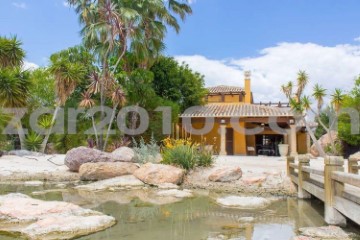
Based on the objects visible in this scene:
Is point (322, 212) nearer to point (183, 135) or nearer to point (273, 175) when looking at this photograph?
point (273, 175)

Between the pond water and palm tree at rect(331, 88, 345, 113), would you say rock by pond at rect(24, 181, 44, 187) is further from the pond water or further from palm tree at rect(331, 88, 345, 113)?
palm tree at rect(331, 88, 345, 113)

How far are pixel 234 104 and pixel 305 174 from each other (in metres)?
17.8

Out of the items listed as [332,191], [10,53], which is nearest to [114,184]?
[332,191]

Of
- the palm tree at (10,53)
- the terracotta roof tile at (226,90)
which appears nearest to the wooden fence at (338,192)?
the palm tree at (10,53)

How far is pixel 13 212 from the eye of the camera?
252 inches

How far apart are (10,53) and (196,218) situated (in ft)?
52.9

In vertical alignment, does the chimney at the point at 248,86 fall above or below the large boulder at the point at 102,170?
above

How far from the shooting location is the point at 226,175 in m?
11.0

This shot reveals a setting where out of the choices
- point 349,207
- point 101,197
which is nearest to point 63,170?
point 101,197

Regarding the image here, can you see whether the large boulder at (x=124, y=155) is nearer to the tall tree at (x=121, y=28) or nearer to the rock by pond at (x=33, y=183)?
the rock by pond at (x=33, y=183)

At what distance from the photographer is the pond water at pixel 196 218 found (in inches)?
224

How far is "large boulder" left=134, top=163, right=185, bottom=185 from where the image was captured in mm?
11031

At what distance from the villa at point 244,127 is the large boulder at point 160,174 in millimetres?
9597

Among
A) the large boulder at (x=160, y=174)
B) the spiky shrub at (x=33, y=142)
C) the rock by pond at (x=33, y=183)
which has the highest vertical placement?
the spiky shrub at (x=33, y=142)
